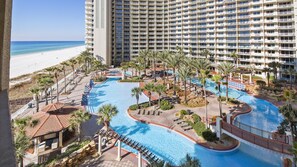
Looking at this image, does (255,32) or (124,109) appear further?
(255,32)

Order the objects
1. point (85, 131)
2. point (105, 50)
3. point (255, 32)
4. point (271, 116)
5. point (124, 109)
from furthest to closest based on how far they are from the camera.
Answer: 1. point (105, 50)
2. point (255, 32)
3. point (124, 109)
4. point (271, 116)
5. point (85, 131)

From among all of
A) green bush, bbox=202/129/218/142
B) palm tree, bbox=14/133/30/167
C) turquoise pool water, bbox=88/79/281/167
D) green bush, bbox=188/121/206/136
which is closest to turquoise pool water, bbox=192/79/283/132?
green bush, bbox=188/121/206/136

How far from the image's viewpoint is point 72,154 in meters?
19.5

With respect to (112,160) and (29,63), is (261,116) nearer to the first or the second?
(112,160)

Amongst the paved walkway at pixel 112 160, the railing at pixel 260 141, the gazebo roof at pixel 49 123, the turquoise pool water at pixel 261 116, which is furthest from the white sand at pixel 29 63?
the railing at pixel 260 141

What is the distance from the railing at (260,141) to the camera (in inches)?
717

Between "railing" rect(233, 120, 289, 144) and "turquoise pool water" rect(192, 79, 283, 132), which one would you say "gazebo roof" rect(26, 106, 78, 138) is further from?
"turquoise pool water" rect(192, 79, 283, 132)

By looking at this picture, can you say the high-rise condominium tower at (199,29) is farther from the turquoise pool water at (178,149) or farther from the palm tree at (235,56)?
the turquoise pool water at (178,149)

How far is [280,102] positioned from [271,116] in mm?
8804

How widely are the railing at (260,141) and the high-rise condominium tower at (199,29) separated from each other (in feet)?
167

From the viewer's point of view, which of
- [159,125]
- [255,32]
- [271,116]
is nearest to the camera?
[159,125]

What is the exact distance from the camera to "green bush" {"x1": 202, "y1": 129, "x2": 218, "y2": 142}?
77.8ft

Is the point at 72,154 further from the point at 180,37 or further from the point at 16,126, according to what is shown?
the point at 180,37

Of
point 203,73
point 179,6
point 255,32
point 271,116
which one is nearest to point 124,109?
point 203,73
